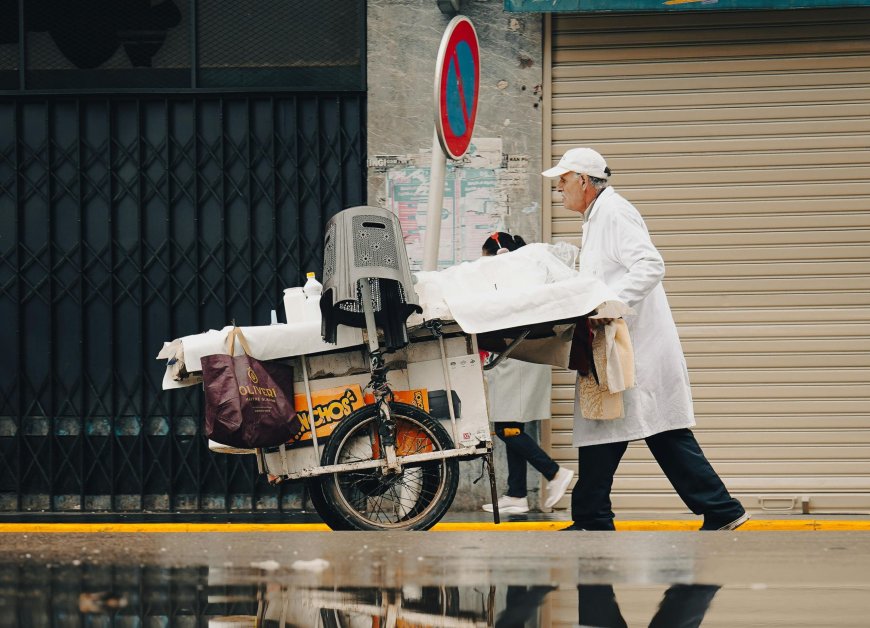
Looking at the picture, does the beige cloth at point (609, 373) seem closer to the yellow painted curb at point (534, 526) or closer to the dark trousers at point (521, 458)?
the yellow painted curb at point (534, 526)

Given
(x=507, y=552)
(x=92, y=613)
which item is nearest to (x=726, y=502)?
(x=507, y=552)

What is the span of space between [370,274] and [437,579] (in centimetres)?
163

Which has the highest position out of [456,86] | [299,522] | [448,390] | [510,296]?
[456,86]

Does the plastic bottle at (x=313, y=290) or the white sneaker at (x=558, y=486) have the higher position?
the plastic bottle at (x=313, y=290)

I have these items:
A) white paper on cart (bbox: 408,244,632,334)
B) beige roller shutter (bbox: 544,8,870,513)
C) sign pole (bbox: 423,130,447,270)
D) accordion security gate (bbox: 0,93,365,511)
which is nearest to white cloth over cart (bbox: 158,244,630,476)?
white paper on cart (bbox: 408,244,632,334)

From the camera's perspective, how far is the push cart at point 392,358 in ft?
19.7

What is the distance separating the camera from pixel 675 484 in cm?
634

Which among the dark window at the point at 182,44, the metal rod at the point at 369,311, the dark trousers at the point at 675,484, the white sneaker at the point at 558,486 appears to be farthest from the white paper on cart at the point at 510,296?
the dark window at the point at 182,44

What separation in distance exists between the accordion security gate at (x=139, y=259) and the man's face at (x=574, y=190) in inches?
116

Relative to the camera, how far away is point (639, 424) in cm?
628

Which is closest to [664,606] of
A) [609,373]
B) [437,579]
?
[437,579]

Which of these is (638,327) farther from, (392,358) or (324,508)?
(324,508)

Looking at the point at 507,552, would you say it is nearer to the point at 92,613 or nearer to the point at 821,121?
the point at 92,613

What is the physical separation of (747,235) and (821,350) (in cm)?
100
